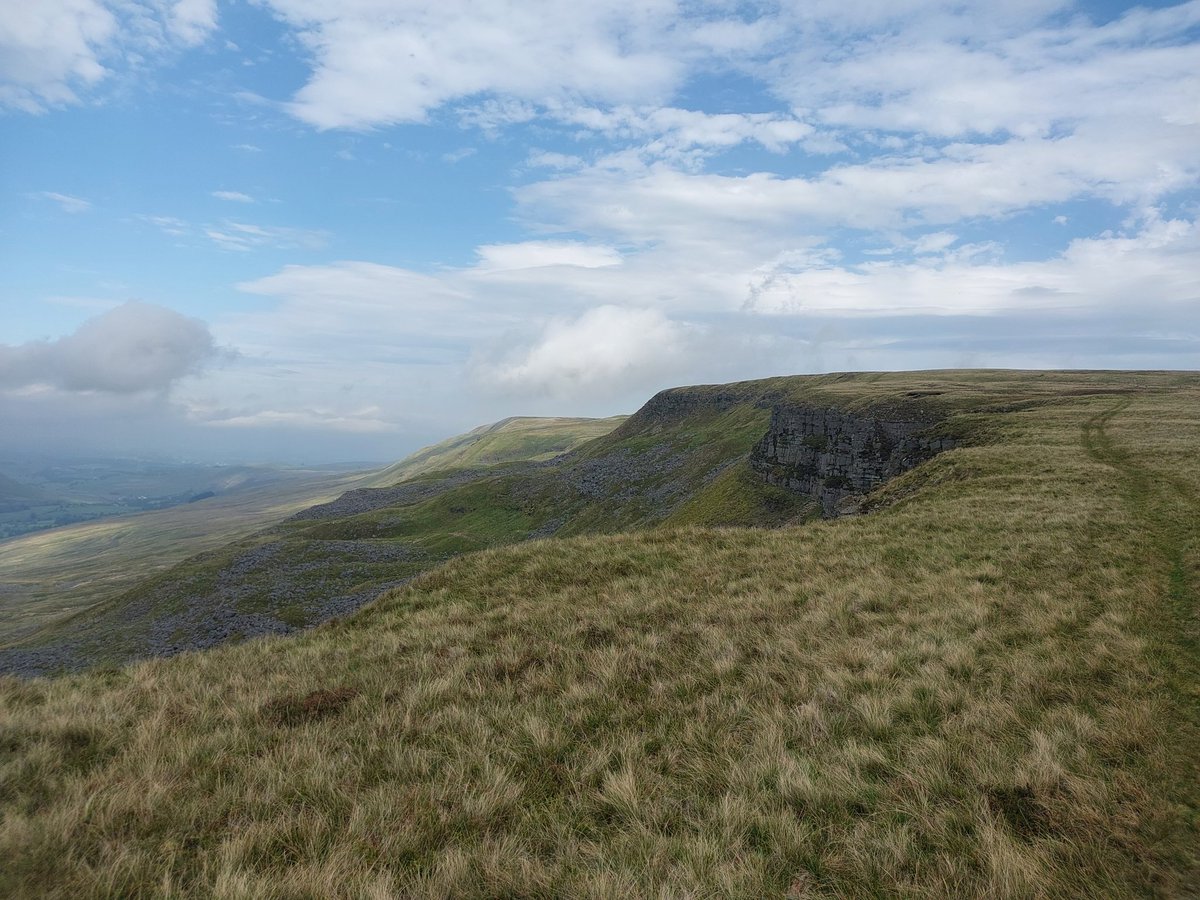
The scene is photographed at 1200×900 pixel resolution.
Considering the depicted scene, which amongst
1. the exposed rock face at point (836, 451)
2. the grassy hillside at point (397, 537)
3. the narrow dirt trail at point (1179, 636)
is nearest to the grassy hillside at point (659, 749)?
the narrow dirt trail at point (1179, 636)

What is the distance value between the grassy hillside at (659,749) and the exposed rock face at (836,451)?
32.5 meters

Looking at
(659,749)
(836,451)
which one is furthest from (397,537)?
(659,749)

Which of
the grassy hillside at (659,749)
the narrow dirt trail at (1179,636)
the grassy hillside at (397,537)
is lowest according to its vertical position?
the grassy hillside at (397,537)

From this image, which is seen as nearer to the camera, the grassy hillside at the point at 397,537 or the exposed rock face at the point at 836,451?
the exposed rock face at the point at 836,451

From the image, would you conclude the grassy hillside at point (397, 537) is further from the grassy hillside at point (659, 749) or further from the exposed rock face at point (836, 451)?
the grassy hillside at point (659, 749)

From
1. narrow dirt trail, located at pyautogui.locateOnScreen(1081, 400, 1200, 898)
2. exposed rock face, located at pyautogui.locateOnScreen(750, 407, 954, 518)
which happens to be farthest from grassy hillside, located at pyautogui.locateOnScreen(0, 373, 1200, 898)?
exposed rock face, located at pyautogui.locateOnScreen(750, 407, 954, 518)

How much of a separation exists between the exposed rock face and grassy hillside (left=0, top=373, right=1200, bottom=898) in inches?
1278

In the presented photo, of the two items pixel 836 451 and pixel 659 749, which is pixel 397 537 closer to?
pixel 836 451

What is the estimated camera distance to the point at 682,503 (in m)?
81.3

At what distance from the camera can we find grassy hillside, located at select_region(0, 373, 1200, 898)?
4855 mm

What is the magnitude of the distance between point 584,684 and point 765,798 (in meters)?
3.70

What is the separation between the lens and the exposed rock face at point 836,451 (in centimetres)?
5072

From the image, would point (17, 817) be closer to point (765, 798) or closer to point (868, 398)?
point (765, 798)

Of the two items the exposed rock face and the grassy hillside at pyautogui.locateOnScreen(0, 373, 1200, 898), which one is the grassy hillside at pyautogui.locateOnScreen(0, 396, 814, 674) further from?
the grassy hillside at pyautogui.locateOnScreen(0, 373, 1200, 898)
